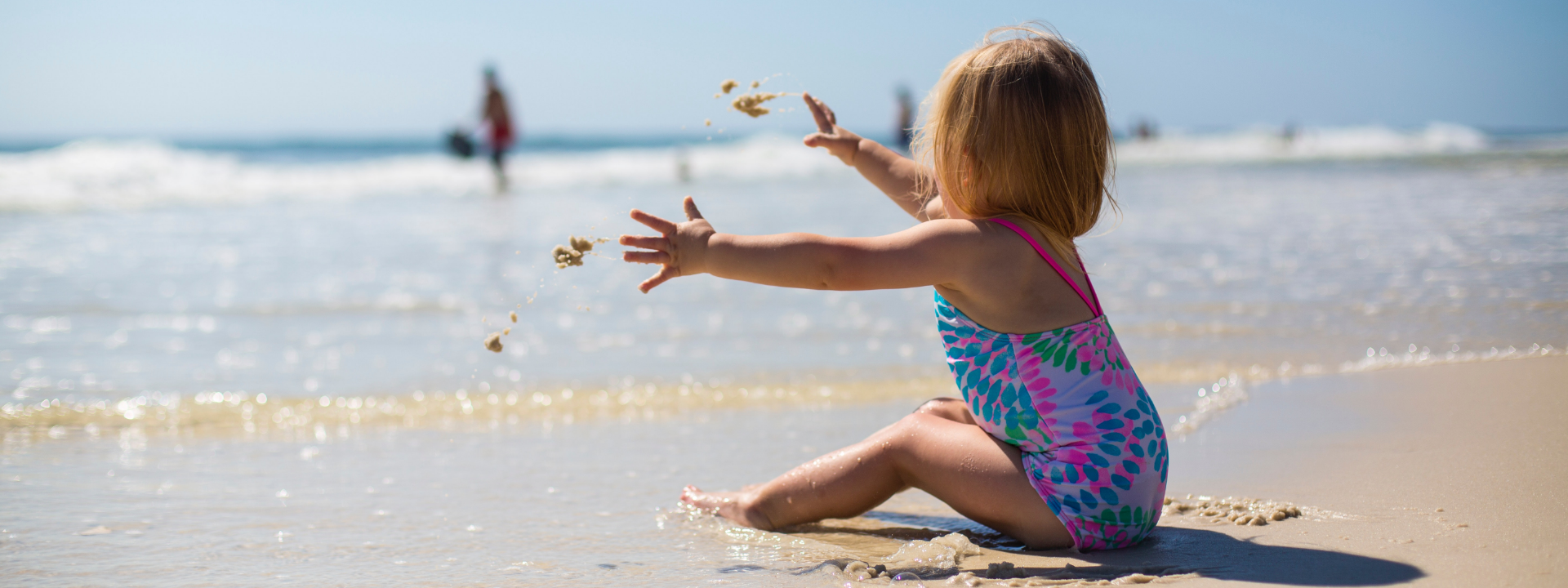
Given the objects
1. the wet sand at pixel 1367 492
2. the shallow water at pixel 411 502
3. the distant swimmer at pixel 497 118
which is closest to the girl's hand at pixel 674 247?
the shallow water at pixel 411 502

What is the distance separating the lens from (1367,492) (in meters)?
2.29

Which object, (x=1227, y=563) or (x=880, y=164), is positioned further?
(x=880, y=164)

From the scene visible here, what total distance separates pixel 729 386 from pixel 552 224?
632 centimetres

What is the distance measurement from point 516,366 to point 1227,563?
2751mm

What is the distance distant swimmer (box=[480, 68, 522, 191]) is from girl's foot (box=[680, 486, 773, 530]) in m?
11.4

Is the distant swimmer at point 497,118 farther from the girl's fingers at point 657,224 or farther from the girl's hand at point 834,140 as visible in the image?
the girl's fingers at point 657,224

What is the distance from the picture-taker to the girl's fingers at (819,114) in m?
2.63

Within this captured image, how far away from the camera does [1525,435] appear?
8.41 ft

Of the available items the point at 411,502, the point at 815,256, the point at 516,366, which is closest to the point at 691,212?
the point at 815,256

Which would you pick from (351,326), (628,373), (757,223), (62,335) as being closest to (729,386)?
(628,373)

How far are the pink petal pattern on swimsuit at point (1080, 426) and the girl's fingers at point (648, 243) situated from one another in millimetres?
594

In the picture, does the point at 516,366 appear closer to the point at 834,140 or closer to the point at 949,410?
the point at 834,140

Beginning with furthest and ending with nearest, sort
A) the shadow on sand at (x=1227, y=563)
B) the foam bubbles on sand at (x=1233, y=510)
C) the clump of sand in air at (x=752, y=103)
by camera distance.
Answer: the clump of sand in air at (x=752, y=103) < the foam bubbles on sand at (x=1233, y=510) < the shadow on sand at (x=1227, y=563)

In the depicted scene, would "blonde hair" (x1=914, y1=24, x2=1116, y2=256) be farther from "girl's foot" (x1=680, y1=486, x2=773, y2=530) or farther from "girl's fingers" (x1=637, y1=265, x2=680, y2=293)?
"girl's foot" (x1=680, y1=486, x2=773, y2=530)
